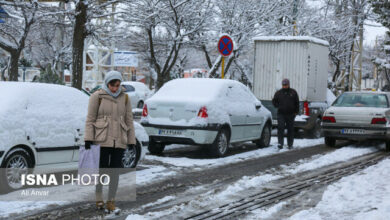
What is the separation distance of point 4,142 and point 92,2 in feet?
29.7

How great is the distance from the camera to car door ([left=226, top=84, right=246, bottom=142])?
39.4 feet

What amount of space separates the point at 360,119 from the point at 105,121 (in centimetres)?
927

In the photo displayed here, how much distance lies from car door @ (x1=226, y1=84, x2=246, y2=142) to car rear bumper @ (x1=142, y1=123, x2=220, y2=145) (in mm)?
892

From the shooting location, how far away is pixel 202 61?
66.8 m

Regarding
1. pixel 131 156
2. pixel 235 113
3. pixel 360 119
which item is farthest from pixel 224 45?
pixel 131 156

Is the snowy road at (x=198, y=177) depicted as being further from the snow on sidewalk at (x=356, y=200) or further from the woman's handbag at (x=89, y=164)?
the snow on sidewalk at (x=356, y=200)

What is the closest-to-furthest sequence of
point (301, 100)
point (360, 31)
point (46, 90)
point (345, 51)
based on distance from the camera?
1. point (46, 90)
2. point (301, 100)
3. point (360, 31)
4. point (345, 51)

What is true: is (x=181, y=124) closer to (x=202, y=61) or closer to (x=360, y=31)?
(x=360, y=31)

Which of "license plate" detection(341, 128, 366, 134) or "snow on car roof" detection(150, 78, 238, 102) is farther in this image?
"license plate" detection(341, 128, 366, 134)

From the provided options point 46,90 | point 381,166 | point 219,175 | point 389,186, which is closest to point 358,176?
point 389,186

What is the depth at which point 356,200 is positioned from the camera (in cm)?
733

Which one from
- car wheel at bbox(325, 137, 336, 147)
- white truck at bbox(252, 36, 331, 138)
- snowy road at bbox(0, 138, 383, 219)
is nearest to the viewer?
snowy road at bbox(0, 138, 383, 219)

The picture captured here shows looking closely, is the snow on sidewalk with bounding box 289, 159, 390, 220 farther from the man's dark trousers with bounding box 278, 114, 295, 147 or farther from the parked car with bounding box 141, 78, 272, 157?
the man's dark trousers with bounding box 278, 114, 295, 147

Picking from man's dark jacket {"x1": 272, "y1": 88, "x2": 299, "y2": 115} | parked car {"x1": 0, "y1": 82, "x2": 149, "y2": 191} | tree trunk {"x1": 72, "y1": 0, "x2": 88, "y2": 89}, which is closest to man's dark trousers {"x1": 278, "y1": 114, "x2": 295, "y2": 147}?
man's dark jacket {"x1": 272, "y1": 88, "x2": 299, "y2": 115}
